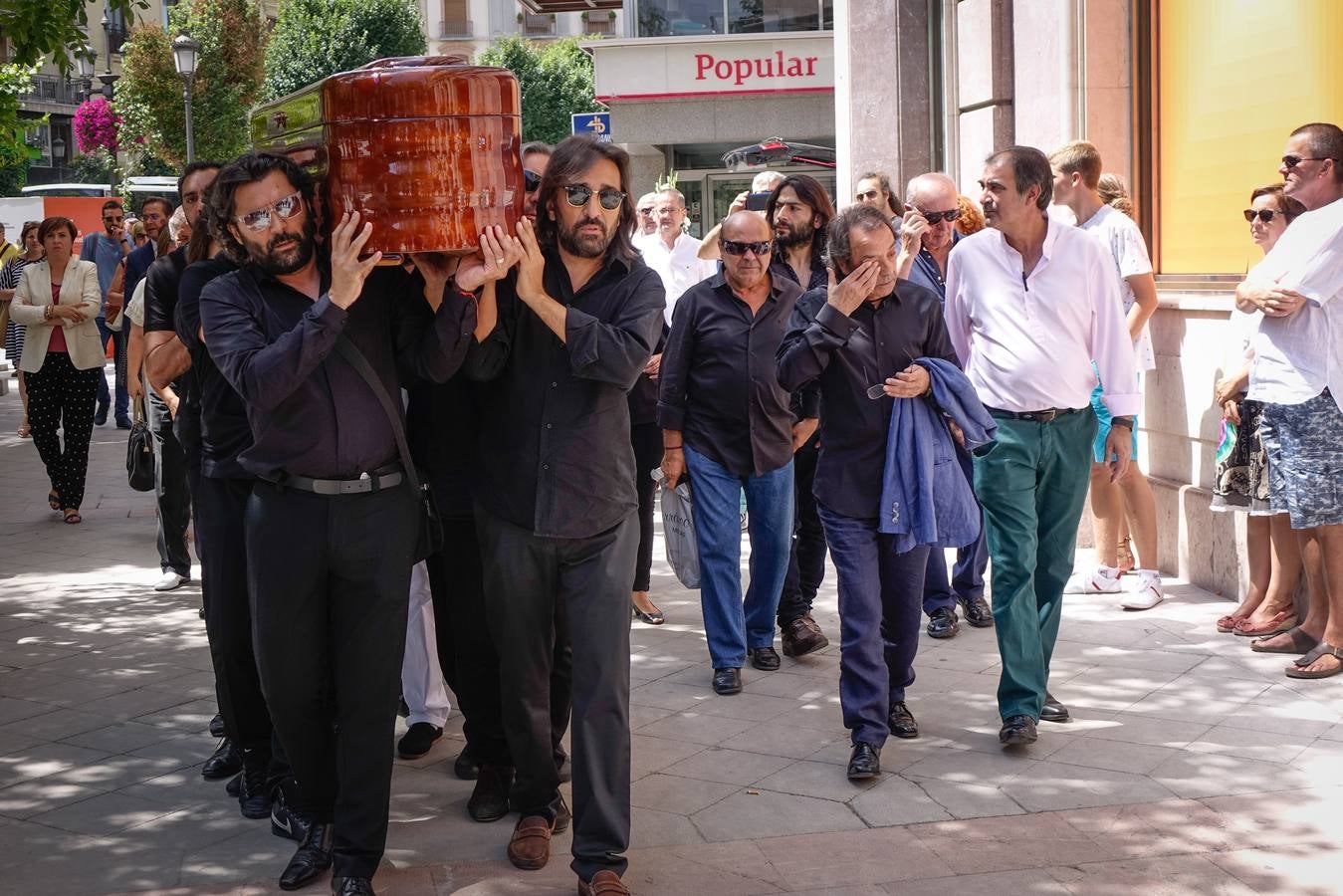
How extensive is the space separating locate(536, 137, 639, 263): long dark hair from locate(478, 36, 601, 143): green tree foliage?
165 ft

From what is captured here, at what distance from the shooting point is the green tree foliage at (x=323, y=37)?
54.0 m

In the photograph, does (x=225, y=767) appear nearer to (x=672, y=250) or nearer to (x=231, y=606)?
(x=231, y=606)

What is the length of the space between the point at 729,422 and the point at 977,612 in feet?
5.78

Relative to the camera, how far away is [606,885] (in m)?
4.40

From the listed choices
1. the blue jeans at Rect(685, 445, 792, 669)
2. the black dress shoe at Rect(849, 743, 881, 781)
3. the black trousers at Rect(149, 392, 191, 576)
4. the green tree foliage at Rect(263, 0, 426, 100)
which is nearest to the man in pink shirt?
the black dress shoe at Rect(849, 743, 881, 781)

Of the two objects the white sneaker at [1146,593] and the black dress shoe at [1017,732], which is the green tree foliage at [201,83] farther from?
the black dress shoe at [1017,732]

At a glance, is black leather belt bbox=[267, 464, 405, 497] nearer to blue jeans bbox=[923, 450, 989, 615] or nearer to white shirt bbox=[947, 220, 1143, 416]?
white shirt bbox=[947, 220, 1143, 416]

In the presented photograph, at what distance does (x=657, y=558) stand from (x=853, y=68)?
16.9 feet

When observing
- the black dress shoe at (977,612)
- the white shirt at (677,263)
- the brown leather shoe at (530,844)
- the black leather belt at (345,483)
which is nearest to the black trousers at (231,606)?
the black leather belt at (345,483)

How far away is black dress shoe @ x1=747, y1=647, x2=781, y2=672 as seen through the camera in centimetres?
709

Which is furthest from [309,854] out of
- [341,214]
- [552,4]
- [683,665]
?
→ [552,4]

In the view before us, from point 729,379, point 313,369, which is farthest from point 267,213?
point 729,379

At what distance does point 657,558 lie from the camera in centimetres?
994

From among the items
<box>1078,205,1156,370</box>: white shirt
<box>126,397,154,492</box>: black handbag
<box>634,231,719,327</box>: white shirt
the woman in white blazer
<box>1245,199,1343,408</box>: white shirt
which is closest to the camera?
<box>1245,199,1343,408</box>: white shirt
